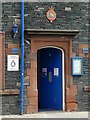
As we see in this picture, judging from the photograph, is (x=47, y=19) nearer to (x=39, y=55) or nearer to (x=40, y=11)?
(x=40, y=11)

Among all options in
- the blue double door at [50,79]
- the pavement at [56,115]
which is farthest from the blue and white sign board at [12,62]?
the pavement at [56,115]

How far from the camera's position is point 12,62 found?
13602 millimetres

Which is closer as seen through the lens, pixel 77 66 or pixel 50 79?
pixel 77 66

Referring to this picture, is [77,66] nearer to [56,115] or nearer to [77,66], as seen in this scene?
[77,66]

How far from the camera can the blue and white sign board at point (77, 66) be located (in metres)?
13.9

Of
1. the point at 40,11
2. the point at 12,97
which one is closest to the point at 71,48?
the point at 40,11

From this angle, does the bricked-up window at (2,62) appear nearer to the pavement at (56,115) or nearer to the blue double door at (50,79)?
the pavement at (56,115)

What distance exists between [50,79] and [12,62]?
1.73 metres

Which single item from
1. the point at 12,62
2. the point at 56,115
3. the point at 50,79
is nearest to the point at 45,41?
the point at 12,62

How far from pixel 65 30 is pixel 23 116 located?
3213 mm

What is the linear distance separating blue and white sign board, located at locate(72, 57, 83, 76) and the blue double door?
1.83 ft

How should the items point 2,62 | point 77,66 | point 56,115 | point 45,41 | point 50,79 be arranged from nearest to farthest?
1. point 56,115
2. point 2,62
3. point 45,41
4. point 77,66
5. point 50,79

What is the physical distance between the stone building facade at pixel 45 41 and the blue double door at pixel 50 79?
394 mm

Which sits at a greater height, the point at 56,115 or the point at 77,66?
the point at 77,66
